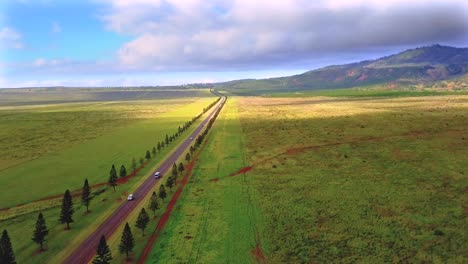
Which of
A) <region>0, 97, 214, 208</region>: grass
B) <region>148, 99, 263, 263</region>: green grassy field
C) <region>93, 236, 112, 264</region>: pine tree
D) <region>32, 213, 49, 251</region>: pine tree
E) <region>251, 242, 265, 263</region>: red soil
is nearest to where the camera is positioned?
<region>93, 236, 112, 264</region>: pine tree

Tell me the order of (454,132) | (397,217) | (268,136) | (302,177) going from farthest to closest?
(268,136)
(454,132)
(302,177)
(397,217)

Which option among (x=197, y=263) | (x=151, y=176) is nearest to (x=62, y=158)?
(x=151, y=176)

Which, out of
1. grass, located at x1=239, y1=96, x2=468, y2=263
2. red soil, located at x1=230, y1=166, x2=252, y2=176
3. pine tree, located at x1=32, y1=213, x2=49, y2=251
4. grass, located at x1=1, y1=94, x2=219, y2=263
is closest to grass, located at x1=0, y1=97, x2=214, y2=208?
grass, located at x1=1, y1=94, x2=219, y2=263

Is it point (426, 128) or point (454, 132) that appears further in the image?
point (426, 128)

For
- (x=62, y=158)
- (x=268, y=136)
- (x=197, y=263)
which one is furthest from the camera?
(x=268, y=136)

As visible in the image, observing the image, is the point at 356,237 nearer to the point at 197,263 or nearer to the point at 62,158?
the point at 197,263

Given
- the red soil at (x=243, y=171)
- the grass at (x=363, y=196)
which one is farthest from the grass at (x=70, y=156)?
the grass at (x=363, y=196)

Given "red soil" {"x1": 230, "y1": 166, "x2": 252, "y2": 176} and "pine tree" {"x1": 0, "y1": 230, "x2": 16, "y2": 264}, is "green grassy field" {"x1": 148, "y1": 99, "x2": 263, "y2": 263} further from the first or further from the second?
"pine tree" {"x1": 0, "y1": 230, "x2": 16, "y2": 264}
